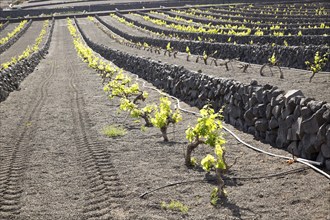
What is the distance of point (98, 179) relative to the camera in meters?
9.43

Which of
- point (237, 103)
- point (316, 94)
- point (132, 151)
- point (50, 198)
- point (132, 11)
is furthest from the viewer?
point (132, 11)

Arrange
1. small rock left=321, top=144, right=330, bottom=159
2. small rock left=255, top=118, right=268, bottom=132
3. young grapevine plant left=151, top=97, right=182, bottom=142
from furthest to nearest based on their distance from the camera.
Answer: young grapevine plant left=151, top=97, right=182, bottom=142, small rock left=255, top=118, right=268, bottom=132, small rock left=321, top=144, right=330, bottom=159

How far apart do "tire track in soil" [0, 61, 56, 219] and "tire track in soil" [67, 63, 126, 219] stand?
137cm

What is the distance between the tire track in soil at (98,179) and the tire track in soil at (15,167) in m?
1.37

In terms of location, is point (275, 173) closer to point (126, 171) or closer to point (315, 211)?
point (315, 211)

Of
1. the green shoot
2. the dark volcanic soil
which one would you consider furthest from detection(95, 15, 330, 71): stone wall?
the green shoot

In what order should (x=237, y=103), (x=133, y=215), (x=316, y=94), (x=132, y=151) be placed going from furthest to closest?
(x=316, y=94) < (x=237, y=103) < (x=132, y=151) < (x=133, y=215)

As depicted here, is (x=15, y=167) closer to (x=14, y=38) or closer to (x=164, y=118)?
(x=164, y=118)

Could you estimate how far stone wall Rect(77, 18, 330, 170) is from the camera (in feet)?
30.1

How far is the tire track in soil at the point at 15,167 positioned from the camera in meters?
8.45

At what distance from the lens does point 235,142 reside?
11.7m

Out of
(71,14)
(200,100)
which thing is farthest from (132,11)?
(200,100)

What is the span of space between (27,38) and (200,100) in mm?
58796

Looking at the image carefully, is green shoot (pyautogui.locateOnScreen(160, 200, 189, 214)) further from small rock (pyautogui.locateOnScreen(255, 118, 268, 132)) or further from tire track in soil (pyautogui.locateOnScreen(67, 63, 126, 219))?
small rock (pyautogui.locateOnScreen(255, 118, 268, 132))
